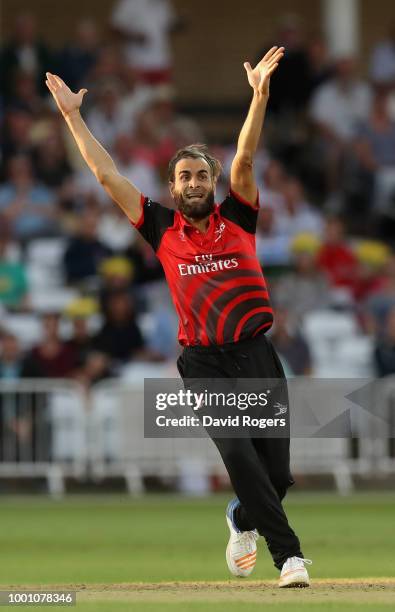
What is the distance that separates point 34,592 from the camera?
9211 mm

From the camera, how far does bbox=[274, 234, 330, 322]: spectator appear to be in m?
20.3

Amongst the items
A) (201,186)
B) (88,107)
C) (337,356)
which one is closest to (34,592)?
(201,186)

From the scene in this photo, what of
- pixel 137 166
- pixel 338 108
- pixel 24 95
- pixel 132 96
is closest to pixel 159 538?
pixel 137 166

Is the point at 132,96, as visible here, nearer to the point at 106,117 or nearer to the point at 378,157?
the point at 106,117

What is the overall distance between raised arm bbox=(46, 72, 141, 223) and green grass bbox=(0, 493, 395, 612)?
2.24m

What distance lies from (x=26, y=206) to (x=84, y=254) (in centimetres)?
115

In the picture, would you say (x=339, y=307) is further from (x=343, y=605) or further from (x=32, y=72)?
(x=343, y=605)

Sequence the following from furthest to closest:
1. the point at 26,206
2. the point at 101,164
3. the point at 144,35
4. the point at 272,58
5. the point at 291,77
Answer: the point at 291,77 → the point at 144,35 → the point at 26,206 → the point at 101,164 → the point at 272,58

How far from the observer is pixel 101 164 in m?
9.70

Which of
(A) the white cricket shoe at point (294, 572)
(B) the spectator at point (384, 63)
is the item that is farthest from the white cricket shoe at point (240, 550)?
(B) the spectator at point (384, 63)

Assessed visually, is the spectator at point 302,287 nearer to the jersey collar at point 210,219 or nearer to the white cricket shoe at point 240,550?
the white cricket shoe at point 240,550

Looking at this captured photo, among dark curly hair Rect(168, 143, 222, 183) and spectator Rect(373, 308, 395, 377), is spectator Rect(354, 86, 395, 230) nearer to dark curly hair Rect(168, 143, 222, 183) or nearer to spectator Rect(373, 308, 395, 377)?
spectator Rect(373, 308, 395, 377)

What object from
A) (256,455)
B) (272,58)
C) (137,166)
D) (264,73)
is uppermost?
(137,166)

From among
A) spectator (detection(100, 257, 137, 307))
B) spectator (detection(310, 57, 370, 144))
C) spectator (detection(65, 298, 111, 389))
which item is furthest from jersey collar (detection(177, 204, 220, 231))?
spectator (detection(310, 57, 370, 144))
